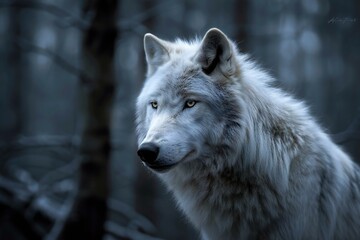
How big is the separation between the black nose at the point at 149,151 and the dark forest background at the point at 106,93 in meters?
1.67

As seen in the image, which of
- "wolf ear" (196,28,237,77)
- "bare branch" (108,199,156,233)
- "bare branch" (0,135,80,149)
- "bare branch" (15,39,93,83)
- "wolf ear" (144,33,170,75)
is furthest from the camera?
"bare branch" (108,199,156,233)

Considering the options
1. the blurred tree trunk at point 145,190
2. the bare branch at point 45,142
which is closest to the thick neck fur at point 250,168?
the bare branch at point 45,142

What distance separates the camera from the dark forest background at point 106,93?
14.3 ft

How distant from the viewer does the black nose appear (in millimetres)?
2777

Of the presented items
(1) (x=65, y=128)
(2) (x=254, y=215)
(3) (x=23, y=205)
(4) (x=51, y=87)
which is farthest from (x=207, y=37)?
(4) (x=51, y=87)

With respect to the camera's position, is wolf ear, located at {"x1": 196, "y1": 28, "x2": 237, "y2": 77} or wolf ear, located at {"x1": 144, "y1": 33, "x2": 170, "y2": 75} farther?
wolf ear, located at {"x1": 144, "y1": 33, "x2": 170, "y2": 75}

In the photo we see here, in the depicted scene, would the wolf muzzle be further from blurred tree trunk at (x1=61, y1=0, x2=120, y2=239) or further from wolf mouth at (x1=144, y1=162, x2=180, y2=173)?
blurred tree trunk at (x1=61, y1=0, x2=120, y2=239)

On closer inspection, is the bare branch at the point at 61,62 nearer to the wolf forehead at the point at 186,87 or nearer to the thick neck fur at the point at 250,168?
the wolf forehead at the point at 186,87

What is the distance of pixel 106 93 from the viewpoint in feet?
14.4

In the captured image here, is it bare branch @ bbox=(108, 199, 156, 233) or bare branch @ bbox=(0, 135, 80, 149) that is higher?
bare branch @ bbox=(0, 135, 80, 149)

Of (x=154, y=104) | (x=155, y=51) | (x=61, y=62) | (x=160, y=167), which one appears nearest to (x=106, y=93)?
(x=61, y=62)

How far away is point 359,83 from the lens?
73.9 ft

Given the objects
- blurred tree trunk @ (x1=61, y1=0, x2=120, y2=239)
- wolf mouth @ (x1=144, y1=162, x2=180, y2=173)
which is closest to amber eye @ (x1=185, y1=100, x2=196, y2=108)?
wolf mouth @ (x1=144, y1=162, x2=180, y2=173)

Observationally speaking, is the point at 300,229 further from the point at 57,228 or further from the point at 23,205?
the point at 23,205
